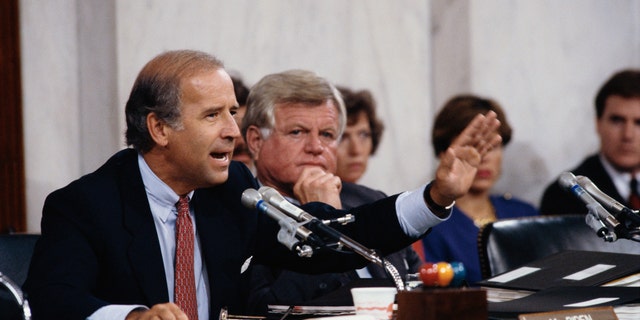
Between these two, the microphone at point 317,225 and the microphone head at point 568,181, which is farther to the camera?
the microphone head at point 568,181

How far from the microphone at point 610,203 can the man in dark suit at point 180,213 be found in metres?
0.28

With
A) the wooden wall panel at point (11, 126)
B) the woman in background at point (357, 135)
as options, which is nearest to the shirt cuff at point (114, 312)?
the wooden wall panel at point (11, 126)

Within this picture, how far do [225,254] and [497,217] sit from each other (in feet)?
7.65

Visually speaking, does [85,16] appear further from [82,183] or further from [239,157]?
[82,183]

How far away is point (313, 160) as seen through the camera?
351 cm

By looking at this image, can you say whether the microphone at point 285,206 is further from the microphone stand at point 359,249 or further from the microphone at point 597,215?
the microphone at point 597,215

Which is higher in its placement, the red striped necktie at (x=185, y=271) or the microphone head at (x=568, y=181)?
the microphone head at (x=568, y=181)

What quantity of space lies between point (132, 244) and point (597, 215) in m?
1.17

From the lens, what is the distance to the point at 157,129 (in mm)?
2797

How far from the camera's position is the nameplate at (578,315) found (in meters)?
1.97

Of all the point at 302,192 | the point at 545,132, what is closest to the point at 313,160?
the point at 302,192

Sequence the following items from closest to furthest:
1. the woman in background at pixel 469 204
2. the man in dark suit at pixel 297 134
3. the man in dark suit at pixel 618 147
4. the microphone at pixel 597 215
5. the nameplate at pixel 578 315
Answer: the nameplate at pixel 578 315 → the microphone at pixel 597 215 → the man in dark suit at pixel 297 134 → the woman in background at pixel 469 204 → the man in dark suit at pixel 618 147

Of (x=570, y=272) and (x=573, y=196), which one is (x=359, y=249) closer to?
(x=570, y=272)

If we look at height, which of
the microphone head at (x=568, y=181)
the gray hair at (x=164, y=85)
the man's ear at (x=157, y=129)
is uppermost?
the gray hair at (x=164, y=85)
